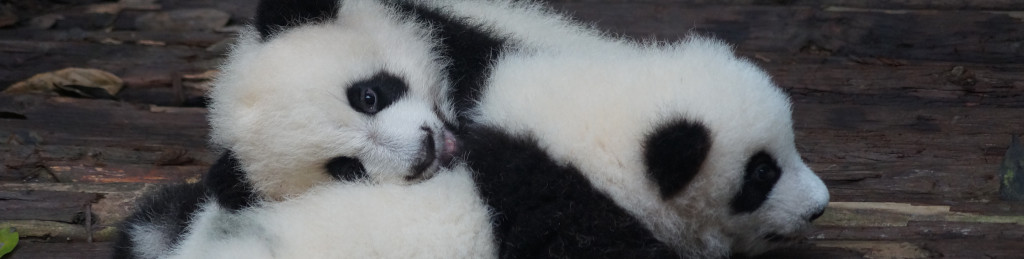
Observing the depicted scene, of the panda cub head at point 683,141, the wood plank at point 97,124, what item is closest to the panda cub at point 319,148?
the panda cub head at point 683,141

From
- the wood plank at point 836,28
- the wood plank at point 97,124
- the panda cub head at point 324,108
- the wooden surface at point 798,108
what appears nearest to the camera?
the panda cub head at point 324,108

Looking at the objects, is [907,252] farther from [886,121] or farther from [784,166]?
[886,121]

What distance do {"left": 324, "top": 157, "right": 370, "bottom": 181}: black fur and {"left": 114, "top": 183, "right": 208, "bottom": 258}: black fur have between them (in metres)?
0.48

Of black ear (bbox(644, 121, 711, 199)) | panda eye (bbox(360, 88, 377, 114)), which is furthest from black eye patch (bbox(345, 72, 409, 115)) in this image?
black ear (bbox(644, 121, 711, 199))

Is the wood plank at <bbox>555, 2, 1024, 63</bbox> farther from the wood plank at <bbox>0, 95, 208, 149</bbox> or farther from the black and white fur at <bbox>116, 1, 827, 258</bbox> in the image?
the black and white fur at <bbox>116, 1, 827, 258</bbox>

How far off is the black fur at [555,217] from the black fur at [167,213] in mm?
1300

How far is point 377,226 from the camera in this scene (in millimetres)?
2984

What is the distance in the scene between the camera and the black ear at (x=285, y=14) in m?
3.95

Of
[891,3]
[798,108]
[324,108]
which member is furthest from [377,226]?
[891,3]

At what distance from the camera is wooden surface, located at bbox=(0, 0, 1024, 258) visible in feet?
13.3

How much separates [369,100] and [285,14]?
504mm

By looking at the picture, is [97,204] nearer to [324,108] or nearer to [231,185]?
[231,185]

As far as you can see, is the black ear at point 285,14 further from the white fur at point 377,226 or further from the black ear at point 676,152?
the black ear at point 676,152

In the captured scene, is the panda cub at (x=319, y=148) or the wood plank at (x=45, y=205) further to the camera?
the wood plank at (x=45, y=205)
